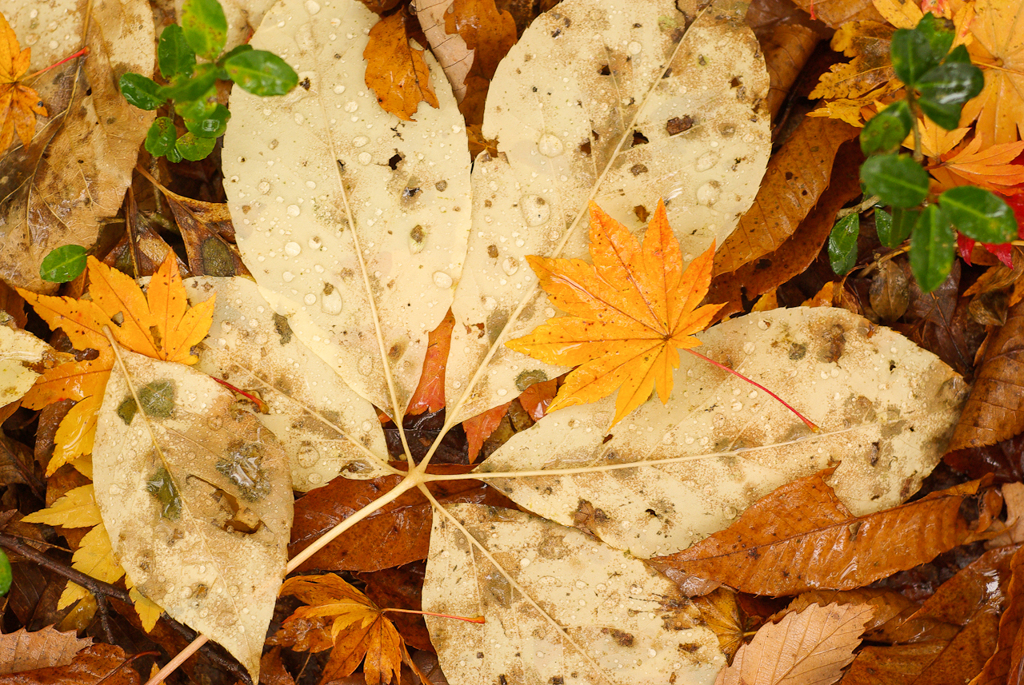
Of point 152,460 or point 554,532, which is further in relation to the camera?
point 554,532

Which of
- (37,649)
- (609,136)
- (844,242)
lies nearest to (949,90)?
Result: (844,242)

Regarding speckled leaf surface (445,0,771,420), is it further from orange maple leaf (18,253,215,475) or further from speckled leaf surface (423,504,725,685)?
orange maple leaf (18,253,215,475)

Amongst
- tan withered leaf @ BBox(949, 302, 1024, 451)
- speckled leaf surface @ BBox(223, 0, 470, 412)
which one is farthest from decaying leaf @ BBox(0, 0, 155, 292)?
tan withered leaf @ BBox(949, 302, 1024, 451)

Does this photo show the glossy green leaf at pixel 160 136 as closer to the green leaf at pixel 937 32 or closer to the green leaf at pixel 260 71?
the green leaf at pixel 260 71

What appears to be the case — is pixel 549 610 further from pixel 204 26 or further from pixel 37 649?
pixel 204 26

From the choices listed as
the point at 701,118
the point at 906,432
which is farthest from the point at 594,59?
the point at 906,432

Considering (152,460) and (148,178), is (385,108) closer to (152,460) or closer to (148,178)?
(148,178)

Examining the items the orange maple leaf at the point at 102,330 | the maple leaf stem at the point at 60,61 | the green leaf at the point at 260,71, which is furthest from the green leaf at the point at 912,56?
the maple leaf stem at the point at 60,61

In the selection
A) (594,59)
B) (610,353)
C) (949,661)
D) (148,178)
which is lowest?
(949,661)
